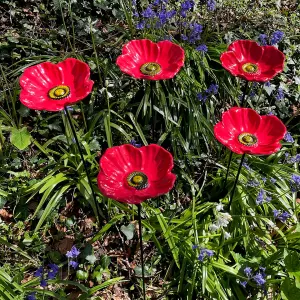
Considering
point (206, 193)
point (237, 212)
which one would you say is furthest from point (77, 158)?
point (237, 212)

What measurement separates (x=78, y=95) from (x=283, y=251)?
1.58 m

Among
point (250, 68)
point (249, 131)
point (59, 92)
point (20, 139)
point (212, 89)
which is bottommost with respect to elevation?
point (20, 139)

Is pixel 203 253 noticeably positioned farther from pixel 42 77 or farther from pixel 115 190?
pixel 42 77

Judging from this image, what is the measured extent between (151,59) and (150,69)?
18 centimetres

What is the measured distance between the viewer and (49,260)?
2906 millimetres

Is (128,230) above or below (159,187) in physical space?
below

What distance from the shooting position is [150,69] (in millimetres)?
2787

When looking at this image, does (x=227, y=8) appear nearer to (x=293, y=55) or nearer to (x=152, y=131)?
(x=293, y=55)

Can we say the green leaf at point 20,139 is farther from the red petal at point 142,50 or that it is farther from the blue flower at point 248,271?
the blue flower at point 248,271

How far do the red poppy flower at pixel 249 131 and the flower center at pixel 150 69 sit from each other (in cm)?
55

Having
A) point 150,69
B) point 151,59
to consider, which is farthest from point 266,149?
point 151,59

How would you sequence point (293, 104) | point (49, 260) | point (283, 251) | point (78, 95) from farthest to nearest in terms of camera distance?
point (293, 104), point (49, 260), point (283, 251), point (78, 95)

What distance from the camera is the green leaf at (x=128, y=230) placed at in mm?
2957

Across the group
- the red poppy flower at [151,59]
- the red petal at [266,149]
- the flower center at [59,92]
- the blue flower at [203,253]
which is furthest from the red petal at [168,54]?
the blue flower at [203,253]
